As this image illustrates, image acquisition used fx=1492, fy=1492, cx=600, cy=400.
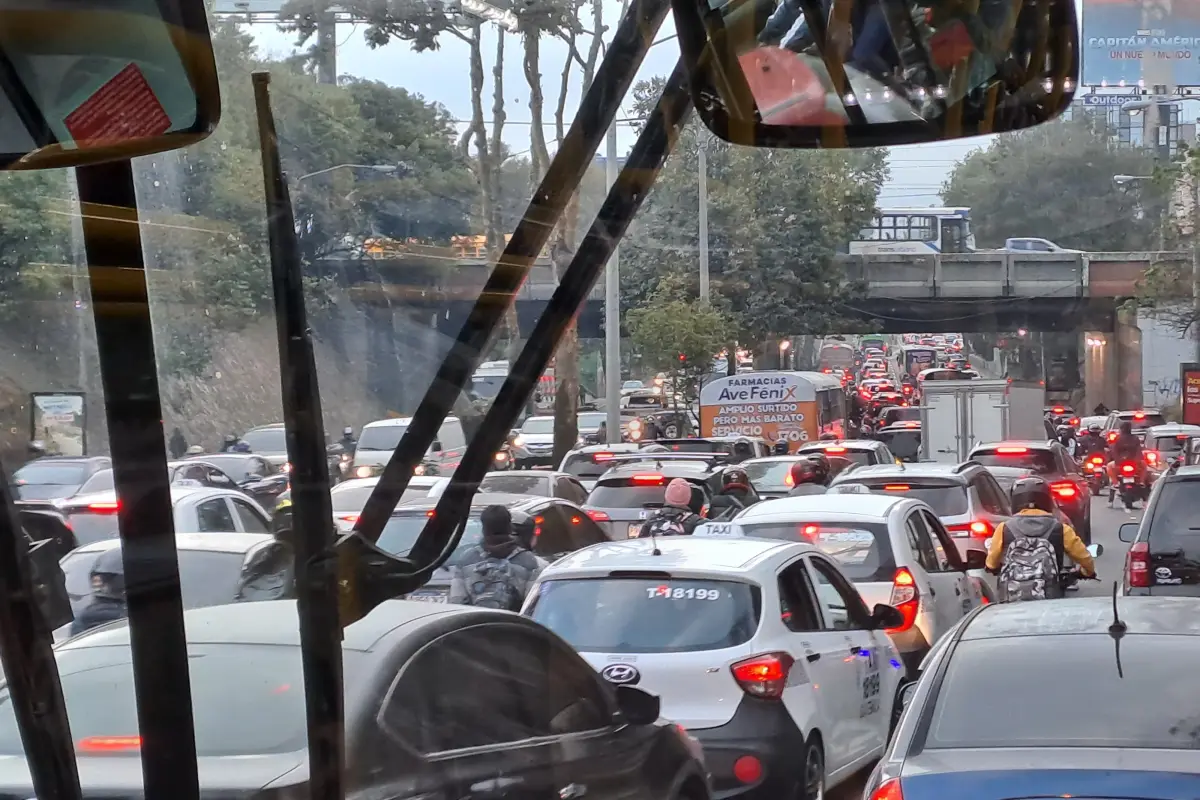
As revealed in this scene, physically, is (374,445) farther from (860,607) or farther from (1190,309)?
(1190,309)

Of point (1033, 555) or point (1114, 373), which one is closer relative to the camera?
point (1033, 555)

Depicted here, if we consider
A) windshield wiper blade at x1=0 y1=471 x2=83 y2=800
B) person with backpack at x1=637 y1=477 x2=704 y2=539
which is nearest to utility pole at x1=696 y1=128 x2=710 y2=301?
windshield wiper blade at x1=0 y1=471 x2=83 y2=800

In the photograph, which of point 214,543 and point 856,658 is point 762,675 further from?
point 214,543

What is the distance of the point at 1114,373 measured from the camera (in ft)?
66.3

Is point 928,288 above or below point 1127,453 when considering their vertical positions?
above

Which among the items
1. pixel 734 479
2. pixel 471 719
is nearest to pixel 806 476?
pixel 734 479

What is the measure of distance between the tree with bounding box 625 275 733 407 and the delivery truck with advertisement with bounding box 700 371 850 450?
875 cm

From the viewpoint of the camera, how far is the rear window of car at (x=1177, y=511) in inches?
382

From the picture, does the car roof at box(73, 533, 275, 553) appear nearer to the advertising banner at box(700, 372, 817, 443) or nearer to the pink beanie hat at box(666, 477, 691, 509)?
the pink beanie hat at box(666, 477, 691, 509)

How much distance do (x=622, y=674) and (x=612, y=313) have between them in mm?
1625

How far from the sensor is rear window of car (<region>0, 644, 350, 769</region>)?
3182mm

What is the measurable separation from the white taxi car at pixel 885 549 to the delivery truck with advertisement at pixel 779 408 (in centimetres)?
878

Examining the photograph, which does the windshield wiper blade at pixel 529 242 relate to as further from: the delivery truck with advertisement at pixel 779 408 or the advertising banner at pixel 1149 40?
the delivery truck with advertisement at pixel 779 408

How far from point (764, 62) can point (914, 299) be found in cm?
369
